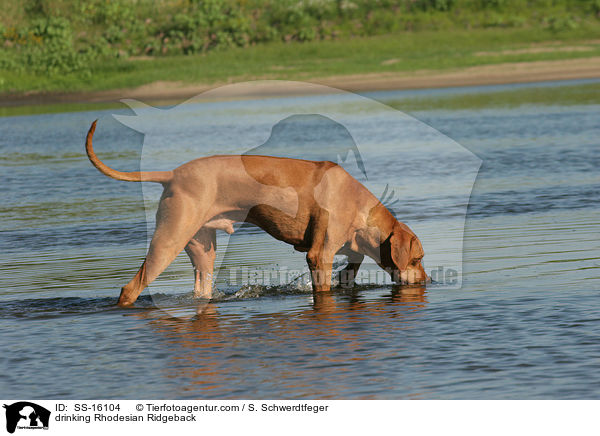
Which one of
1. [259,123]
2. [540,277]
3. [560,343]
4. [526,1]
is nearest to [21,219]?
[540,277]

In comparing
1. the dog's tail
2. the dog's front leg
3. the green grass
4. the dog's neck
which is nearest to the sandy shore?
the green grass

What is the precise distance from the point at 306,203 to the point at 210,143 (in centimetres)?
1758

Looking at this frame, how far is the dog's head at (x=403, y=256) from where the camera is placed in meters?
9.77

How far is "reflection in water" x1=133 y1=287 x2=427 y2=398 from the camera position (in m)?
7.08

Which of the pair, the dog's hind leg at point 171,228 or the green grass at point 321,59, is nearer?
the dog's hind leg at point 171,228

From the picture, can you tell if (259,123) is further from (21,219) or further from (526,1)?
(526,1)

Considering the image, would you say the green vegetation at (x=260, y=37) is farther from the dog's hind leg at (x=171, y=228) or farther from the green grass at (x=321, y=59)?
the dog's hind leg at (x=171, y=228)

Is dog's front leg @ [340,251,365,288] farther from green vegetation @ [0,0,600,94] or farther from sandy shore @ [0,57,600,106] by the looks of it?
green vegetation @ [0,0,600,94]

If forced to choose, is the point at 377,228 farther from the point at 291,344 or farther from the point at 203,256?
the point at 291,344
